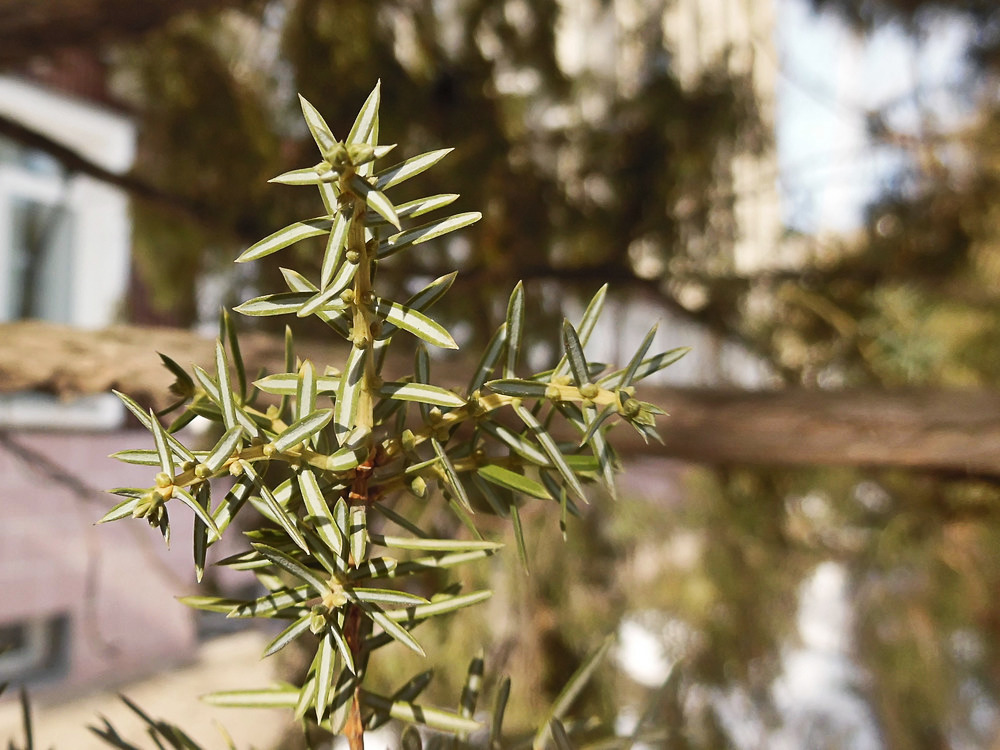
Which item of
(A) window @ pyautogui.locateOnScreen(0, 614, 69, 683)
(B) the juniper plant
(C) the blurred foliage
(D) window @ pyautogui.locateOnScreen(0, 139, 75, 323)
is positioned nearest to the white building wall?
(D) window @ pyautogui.locateOnScreen(0, 139, 75, 323)

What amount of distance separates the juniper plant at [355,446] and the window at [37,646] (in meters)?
0.87

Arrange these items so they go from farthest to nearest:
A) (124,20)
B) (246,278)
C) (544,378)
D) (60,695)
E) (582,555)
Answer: (582,555) < (246,278) < (60,695) < (124,20) < (544,378)

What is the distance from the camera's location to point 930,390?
677 millimetres

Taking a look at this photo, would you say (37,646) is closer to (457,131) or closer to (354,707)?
(457,131)

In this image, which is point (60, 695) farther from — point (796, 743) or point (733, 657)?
point (796, 743)

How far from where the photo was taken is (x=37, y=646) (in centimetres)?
91

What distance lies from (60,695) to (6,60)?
2.14ft

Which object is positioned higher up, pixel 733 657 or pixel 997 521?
pixel 997 521

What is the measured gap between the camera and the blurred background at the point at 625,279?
2.57 ft

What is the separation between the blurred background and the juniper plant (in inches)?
20.0

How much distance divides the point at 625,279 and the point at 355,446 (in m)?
0.82

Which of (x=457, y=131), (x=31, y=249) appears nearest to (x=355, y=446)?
(x=457, y=131)

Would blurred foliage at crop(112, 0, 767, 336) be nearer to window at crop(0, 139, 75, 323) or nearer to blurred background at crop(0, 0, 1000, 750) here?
blurred background at crop(0, 0, 1000, 750)

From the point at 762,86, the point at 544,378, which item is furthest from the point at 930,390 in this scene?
the point at 762,86
